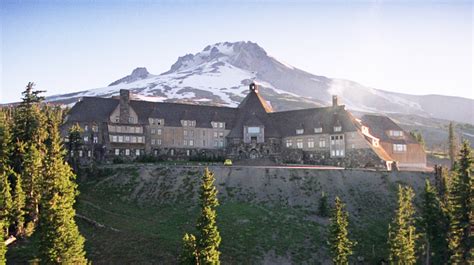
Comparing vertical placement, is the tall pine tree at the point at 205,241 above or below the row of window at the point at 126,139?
below

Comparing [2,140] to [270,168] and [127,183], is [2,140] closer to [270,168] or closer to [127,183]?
[127,183]

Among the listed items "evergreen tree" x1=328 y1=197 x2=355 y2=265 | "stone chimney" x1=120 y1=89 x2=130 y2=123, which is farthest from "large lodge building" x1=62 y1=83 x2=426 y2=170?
"evergreen tree" x1=328 y1=197 x2=355 y2=265

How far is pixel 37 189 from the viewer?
6262 centimetres

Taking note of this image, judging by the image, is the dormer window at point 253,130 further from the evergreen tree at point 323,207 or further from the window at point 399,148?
the evergreen tree at point 323,207

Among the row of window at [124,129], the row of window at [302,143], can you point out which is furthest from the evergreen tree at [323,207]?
the row of window at [124,129]

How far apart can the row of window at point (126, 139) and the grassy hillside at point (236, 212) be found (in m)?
13.9

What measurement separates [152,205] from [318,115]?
50.0 m

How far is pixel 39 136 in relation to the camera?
2832 inches

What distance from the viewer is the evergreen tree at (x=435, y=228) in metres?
60.0

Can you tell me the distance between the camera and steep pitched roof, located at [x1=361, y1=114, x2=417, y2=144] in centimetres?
10581

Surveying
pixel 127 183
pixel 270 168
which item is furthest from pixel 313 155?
pixel 127 183

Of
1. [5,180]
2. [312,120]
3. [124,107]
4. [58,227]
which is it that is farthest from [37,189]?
[312,120]

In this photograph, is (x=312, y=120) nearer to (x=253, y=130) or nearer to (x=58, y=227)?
(x=253, y=130)

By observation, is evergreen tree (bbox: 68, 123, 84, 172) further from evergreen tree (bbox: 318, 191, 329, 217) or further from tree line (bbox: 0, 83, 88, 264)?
evergreen tree (bbox: 318, 191, 329, 217)
